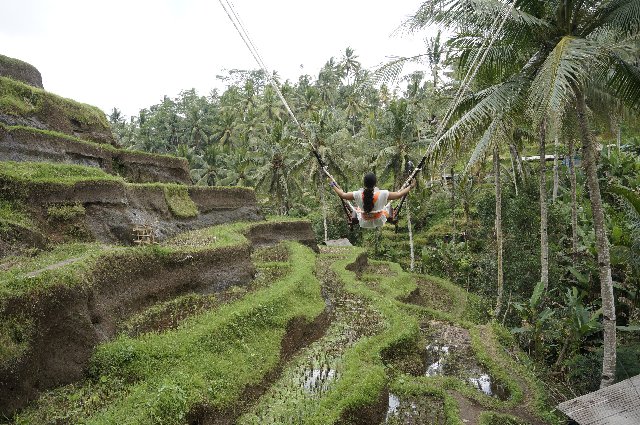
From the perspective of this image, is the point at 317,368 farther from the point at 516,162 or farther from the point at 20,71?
the point at 20,71

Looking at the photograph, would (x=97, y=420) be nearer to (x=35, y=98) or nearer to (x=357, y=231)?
(x=35, y=98)

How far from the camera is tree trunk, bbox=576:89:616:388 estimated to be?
10047mm

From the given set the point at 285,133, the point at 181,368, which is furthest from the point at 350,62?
the point at 181,368

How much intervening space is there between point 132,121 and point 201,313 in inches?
2050

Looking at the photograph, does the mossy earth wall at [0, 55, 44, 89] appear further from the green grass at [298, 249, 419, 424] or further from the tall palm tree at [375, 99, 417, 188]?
the tall palm tree at [375, 99, 417, 188]

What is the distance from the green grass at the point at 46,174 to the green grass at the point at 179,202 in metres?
4.11

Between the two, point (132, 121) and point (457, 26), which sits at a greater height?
point (132, 121)

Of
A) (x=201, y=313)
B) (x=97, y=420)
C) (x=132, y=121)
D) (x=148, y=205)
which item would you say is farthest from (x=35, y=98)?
(x=132, y=121)

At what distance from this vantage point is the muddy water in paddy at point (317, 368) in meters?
9.83

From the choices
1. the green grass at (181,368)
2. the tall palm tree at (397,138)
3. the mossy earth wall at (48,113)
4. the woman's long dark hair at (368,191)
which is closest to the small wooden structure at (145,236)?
the green grass at (181,368)

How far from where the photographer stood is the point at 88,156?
65.9ft

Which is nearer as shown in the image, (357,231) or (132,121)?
(357,231)

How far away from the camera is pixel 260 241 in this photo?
85.5 ft

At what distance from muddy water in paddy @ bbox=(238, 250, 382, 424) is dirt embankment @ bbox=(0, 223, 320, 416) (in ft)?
4.02
